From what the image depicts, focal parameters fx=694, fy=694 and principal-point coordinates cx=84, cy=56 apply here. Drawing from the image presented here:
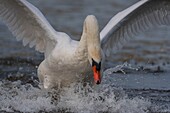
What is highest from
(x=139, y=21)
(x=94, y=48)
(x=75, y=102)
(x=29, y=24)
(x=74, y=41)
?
(x=139, y=21)

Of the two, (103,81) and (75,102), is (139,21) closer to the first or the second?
(103,81)

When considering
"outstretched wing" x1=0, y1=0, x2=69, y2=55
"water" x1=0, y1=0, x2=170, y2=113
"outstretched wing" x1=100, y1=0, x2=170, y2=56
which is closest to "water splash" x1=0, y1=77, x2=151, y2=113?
"water" x1=0, y1=0, x2=170, y2=113

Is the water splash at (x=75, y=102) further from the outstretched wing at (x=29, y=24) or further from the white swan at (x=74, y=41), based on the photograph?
the outstretched wing at (x=29, y=24)

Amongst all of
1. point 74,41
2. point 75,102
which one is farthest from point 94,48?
point 75,102

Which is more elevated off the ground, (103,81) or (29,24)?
(29,24)

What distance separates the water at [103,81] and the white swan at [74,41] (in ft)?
1.17

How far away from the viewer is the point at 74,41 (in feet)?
35.5

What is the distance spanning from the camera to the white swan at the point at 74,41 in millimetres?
9906

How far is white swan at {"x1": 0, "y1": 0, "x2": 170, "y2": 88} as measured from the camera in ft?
32.5

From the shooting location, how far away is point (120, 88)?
12.6m

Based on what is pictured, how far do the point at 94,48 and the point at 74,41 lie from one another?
45.5 inches

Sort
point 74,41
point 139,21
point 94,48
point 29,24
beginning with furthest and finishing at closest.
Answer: point 139,21 < point 29,24 < point 74,41 < point 94,48

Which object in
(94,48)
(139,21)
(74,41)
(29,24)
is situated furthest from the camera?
(139,21)

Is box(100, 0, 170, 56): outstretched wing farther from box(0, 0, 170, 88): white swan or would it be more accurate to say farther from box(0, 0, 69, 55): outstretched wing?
box(0, 0, 69, 55): outstretched wing
